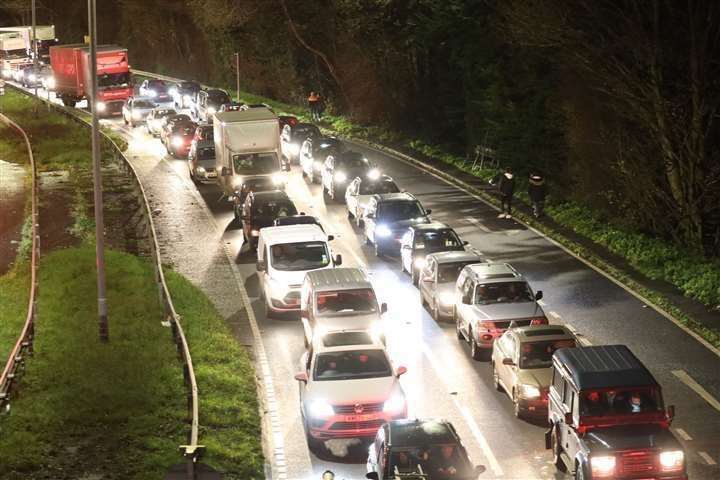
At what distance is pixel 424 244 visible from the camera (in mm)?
34281

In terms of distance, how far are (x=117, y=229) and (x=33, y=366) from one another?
16.1 m

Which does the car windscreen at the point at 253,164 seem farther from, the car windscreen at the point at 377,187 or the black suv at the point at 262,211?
the black suv at the point at 262,211

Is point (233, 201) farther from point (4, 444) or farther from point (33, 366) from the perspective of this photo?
point (4, 444)

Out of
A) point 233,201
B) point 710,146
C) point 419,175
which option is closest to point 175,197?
point 233,201

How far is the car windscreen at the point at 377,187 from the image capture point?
4184 centimetres

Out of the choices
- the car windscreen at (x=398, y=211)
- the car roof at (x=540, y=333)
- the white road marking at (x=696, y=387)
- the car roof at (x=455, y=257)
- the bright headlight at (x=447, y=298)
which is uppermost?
the car roof at (x=540, y=333)

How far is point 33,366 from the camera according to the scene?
87.2 ft

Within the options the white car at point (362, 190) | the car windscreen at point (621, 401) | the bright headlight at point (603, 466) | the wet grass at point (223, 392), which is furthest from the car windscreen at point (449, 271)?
the bright headlight at point (603, 466)

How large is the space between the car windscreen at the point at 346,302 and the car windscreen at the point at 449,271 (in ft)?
11.3

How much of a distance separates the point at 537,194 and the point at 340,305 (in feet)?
52.9

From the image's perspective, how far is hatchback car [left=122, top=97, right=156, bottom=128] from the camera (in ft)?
226

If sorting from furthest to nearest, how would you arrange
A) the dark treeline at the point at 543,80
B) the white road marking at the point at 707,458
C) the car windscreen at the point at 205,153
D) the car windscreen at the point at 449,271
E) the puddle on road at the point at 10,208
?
the car windscreen at the point at 205,153
the puddle on road at the point at 10,208
the dark treeline at the point at 543,80
the car windscreen at the point at 449,271
the white road marking at the point at 707,458

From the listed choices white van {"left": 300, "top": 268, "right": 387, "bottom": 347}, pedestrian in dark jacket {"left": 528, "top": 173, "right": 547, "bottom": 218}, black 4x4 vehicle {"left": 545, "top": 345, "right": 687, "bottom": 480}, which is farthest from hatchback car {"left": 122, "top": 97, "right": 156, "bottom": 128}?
black 4x4 vehicle {"left": 545, "top": 345, "right": 687, "bottom": 480}

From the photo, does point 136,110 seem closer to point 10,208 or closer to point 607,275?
point 10,208
